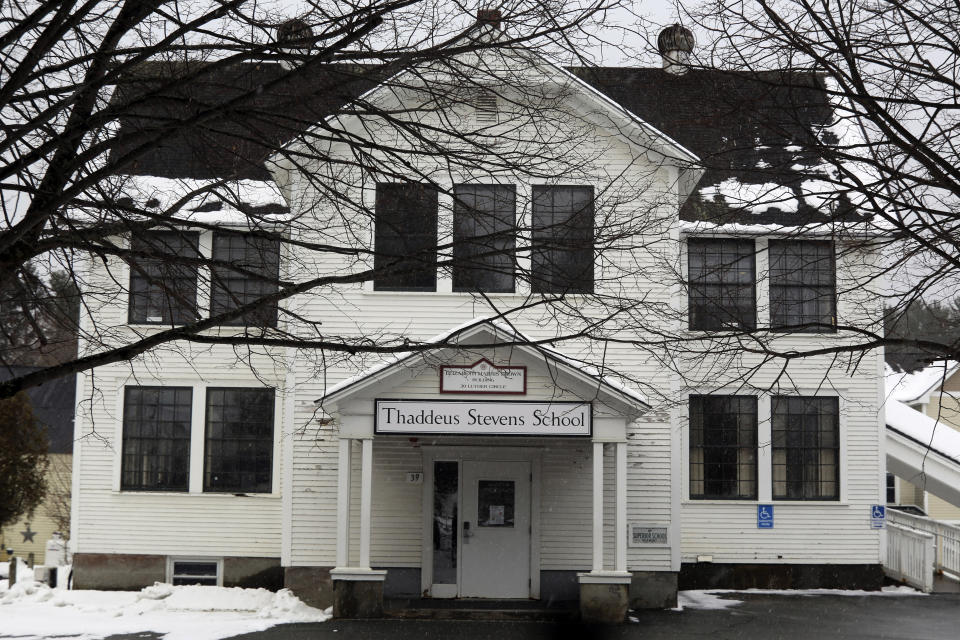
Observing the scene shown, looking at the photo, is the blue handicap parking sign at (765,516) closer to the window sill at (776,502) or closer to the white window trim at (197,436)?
the window sill at (776,502)

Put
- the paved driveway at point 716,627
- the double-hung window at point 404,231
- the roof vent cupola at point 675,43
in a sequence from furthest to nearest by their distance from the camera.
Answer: the paved driveway at point 716,627 → the roof vent cupola at point 675,43 → the double-hung window at point 404,231

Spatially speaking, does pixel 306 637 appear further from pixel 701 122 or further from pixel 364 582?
pixel 701 122

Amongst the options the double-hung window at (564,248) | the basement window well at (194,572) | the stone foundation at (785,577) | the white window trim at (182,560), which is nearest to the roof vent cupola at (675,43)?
the double-hung window at (564,248)

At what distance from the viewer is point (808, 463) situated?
2045 cm

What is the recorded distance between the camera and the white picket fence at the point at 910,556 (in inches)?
783

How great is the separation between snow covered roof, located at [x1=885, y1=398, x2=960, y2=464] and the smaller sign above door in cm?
851

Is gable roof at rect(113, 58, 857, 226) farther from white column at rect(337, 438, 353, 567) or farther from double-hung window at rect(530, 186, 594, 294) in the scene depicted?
white column at rect(337, 438, 353, 567)

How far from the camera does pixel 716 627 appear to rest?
15.9 m

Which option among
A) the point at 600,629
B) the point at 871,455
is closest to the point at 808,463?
the point at 871,455

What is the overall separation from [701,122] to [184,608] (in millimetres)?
12880

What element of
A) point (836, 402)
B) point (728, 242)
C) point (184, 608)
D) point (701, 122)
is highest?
point (728, 242)

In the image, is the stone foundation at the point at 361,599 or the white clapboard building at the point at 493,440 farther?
the white clapboard building at the point at 493,440

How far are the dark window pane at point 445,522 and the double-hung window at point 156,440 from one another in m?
5.02

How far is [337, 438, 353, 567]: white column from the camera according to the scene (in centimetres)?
1652
